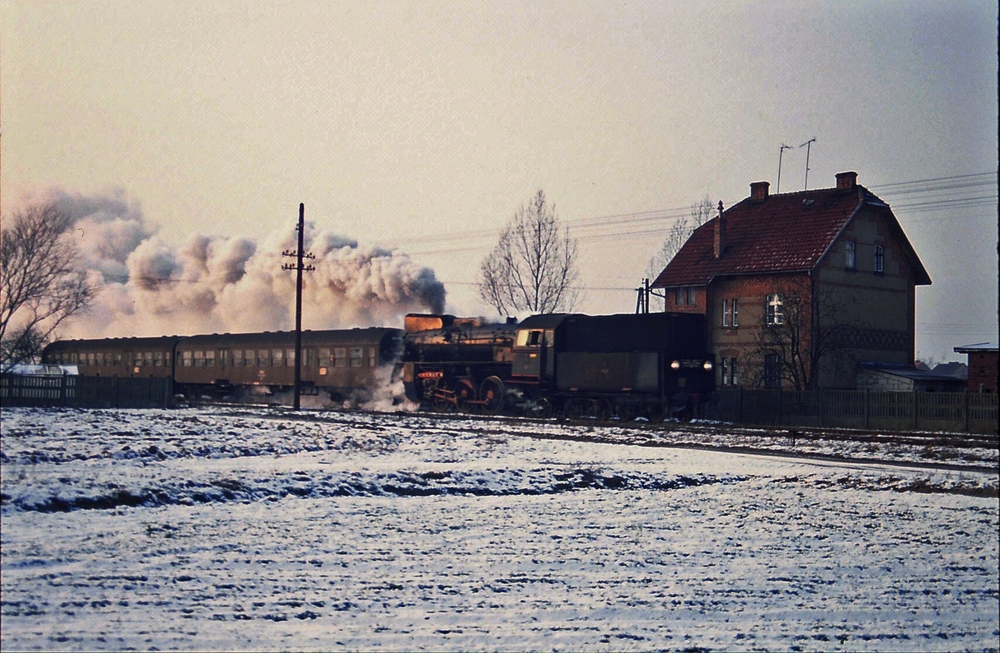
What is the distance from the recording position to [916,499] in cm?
1430

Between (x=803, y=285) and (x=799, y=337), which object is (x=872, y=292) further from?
(x=799, y=337)

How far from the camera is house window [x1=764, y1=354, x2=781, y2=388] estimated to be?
38.1 m

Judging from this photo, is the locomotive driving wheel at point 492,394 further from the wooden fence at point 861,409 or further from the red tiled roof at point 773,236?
the red tiled roof at point 773,236

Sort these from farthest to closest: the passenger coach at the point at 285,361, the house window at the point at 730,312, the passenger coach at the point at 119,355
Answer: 1. the passenger coach at the point at 119,355
2. the house window at the point at 730,312
3. the passenger coach at the point at 285,361

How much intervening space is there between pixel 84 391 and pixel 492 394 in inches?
539

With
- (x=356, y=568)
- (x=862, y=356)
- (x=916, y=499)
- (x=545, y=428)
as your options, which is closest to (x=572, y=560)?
(x=356, y=568)

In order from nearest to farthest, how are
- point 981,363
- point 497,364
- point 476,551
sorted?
point 476,551, point 981,363, point 497,364

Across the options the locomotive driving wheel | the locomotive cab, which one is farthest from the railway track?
the locomotive driving wheel

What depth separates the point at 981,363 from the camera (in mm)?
33938

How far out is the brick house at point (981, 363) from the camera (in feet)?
107

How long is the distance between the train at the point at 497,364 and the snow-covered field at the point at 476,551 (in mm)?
12582

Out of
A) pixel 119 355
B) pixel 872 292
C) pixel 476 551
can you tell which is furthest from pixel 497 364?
pixel 119 355

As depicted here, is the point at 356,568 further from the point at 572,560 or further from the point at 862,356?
the point at 862,356

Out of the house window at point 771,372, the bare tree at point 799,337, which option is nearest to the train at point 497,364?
the bare tree at point 799,337
